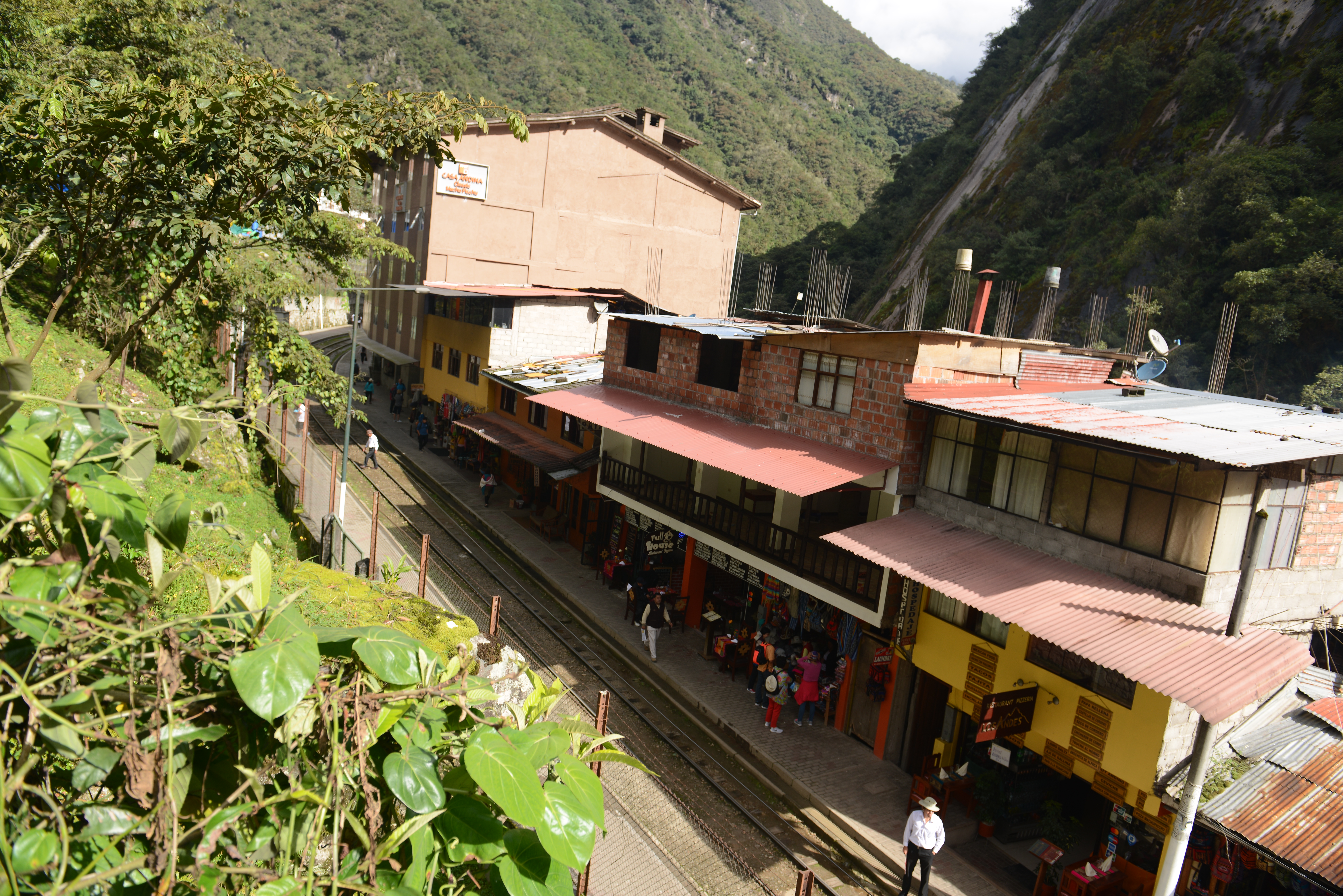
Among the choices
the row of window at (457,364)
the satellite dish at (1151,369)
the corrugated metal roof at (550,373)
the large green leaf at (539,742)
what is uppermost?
the satellite dish at (1151,369)

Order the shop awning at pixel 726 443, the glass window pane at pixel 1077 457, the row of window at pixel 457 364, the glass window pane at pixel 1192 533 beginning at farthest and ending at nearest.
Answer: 1. the row of window at pixel 457 364
2. the shop awning at pixel 726 443
3. the glass window pane at pixel 1077 457
4. the glass window pane at pixel 1192 533

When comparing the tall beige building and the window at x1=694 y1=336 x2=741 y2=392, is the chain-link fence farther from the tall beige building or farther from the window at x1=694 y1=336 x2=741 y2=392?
the tall beige building

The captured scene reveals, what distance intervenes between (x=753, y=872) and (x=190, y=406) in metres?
12.4

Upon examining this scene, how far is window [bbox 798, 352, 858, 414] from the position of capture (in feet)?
54.7

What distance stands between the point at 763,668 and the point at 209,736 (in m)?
16.0

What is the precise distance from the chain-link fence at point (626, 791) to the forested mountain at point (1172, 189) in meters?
25.4

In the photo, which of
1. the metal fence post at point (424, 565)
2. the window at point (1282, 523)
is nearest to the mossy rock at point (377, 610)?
the metal fence post at point (424, 565)

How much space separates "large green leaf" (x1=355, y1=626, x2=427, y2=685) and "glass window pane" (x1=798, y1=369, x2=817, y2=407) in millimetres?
15757

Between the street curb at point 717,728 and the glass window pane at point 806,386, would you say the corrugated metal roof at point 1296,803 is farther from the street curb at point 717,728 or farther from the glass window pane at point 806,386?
the glass window pane at point 806,386

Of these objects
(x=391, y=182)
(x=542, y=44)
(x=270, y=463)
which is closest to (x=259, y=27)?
(x=542, y=44)

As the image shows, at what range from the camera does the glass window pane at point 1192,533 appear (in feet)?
36.8

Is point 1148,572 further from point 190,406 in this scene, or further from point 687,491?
point 190,406

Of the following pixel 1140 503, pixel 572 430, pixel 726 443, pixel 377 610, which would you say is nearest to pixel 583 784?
pixel 377 610

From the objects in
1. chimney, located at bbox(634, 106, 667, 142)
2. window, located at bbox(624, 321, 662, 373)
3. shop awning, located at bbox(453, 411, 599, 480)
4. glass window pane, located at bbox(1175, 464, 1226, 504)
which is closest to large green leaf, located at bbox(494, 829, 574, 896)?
glass window pane, located at bbox(1175, 464, 1226, 504)
